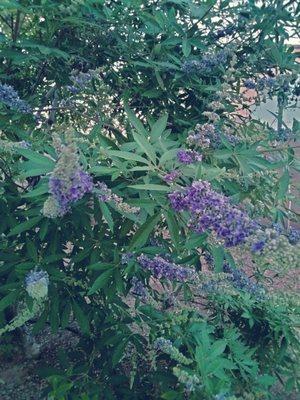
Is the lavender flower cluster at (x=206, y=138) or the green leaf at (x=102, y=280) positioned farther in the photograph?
the green leaf at (x=102, y=280)

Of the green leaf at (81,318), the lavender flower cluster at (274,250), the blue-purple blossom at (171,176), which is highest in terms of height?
the blue-purple blossom at (171,176)

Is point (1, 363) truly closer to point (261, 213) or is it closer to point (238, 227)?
point (261, 213)

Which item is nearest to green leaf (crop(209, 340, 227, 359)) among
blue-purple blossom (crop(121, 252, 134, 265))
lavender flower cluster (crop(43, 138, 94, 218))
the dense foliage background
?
the dense foliage background

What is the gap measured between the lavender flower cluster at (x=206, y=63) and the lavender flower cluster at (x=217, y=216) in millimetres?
1077

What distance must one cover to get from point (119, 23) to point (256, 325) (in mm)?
1732

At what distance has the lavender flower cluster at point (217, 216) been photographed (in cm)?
150

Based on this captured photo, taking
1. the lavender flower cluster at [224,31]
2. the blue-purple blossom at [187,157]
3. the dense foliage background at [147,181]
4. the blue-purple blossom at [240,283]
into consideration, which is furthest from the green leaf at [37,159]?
the lavender flower cluster at [224,31]

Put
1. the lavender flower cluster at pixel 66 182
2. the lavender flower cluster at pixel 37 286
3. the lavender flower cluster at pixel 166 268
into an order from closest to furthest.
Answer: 1. the lavender flower cluster at pixel 66 182
2. the lavender flower cluster at pixel 37 286
3. the lavender flower cluster at pixel 166 268

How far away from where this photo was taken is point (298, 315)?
2.56 metres

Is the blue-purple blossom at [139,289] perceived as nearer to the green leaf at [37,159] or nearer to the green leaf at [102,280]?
the green leaf at [102,280]

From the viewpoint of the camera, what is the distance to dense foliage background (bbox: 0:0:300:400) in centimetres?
208

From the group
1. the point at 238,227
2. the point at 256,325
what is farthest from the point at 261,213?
the point at 238,227

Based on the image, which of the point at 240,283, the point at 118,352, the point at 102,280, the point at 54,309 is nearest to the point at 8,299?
the point at 54,309

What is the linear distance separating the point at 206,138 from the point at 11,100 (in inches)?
36.8
